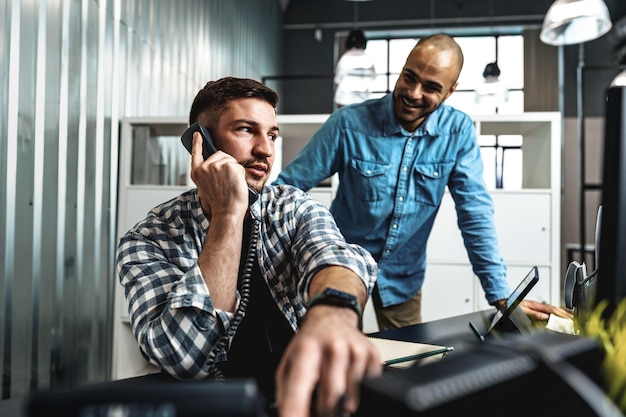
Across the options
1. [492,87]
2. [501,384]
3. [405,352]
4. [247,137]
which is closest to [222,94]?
[247,137]

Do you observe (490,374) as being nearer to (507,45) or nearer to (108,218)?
(108,218)

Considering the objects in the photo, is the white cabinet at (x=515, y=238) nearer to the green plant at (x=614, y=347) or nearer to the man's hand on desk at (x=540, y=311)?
the man's hand on desk at (x=540, y=311)

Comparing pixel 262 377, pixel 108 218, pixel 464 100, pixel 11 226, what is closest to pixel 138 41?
pixel 108 218

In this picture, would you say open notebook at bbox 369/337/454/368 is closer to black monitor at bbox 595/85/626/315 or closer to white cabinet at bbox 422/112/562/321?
black monitor at bbox 595/85/626/315

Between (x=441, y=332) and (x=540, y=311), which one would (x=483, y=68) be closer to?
(x=540, y=311)

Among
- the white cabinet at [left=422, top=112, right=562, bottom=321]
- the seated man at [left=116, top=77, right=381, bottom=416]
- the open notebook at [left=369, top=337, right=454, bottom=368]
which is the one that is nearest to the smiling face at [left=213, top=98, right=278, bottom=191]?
the seated man at [left=116, top=77, right=381, bottom=416]

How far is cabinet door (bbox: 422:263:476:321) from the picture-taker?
3070 mm

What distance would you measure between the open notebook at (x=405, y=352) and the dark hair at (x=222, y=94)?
2.23 feet

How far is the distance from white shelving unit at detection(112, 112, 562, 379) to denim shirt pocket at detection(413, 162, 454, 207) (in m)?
0.99

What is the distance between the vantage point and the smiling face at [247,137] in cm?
138

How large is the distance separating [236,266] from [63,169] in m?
1.75

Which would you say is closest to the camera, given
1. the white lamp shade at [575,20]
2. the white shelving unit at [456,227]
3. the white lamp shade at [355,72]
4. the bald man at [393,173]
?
the bald man at [393,173]

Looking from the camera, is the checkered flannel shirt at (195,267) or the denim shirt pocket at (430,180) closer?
the checkered flannel shirt at (195,267)

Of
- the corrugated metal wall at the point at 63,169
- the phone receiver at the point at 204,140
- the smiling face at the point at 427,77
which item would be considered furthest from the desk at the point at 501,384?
the corrugated metal wall at the point at 63,169
